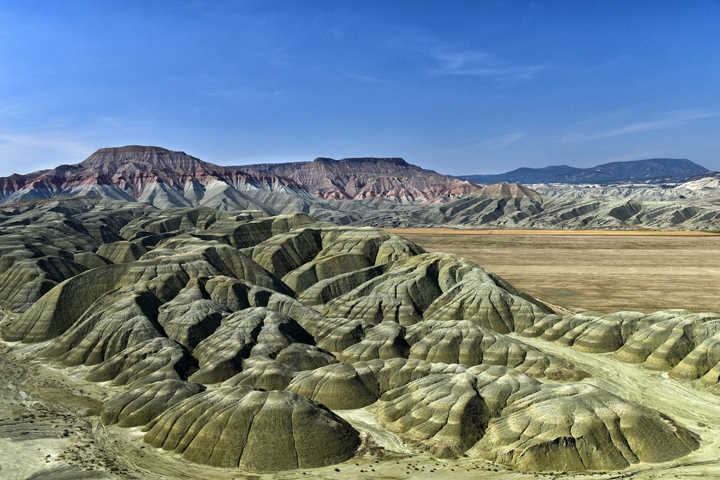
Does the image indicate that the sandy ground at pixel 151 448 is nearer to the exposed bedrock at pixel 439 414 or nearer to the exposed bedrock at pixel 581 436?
the exposed bedrock at pixel 581 436

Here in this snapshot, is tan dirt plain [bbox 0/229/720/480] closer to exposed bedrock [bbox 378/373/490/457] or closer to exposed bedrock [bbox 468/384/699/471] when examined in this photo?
exposed bedrock [bbox 468/384/699/471]

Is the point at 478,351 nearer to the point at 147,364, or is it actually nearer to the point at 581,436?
the point at 581,436

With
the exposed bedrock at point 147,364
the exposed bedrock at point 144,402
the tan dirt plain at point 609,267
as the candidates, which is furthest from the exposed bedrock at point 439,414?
the tan dirt plain at point 609,267

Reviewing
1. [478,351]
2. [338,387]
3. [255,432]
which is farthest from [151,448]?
[478,351]

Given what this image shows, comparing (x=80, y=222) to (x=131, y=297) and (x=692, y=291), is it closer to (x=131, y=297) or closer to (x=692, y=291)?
(x=131, y=297)

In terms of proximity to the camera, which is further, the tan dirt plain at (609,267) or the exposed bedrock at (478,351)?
the tan dirt plain at (609,267)

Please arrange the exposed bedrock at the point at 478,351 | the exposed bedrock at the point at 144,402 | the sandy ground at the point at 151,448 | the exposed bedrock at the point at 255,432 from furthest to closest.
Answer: the exposed bedrock at the point at 478,351 < the exposed bedrock at the point at 144,402 < the exposed bedrock at the point at 255,432 < the sandy ground at the point at 151,448

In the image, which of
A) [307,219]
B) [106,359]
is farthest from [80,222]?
[106,359]

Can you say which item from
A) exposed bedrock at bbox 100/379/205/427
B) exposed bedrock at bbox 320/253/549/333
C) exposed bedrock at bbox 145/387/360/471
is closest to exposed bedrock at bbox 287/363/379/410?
exposed bedrock at bbox 145/387/360/471
